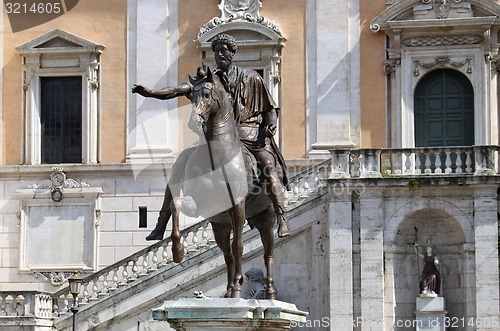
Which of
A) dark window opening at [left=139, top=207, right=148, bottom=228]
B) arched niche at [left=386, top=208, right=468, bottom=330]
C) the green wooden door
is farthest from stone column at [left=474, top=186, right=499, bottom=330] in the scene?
dark window opening at [left=139, top=207, right=148, bottom=228]

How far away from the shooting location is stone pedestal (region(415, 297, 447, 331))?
30891 millimetres

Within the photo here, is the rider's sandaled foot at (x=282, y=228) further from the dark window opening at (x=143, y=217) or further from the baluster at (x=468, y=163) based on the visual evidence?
the dark window opening at (x=143, y=217)

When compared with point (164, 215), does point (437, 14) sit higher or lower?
higher

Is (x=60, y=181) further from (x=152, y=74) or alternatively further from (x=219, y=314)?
(x=219, y=314)

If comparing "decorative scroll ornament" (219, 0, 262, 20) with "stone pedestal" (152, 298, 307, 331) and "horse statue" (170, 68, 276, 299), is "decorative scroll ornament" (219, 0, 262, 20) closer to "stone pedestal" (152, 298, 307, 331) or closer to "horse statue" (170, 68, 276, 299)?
"horse statue" (170, 68, 276, 299)

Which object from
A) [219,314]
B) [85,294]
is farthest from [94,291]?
[219,314]

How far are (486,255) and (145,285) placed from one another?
7.87 metres

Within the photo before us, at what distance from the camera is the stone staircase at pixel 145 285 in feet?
103

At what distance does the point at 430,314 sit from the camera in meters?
31.0

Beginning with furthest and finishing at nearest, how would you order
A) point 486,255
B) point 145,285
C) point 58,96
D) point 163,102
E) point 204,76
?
point 58,96 < point 163,102 < point 145,285 < point 486,255 < point 204,76

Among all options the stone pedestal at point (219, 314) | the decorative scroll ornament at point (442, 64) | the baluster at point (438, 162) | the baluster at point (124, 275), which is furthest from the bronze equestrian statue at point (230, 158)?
the decorative scroll ornament at point (442, 64)

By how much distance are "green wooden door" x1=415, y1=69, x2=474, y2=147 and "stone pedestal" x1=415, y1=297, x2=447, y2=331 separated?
17.1ft

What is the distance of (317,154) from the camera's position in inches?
1377

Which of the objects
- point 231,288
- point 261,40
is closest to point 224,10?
point 261,40
